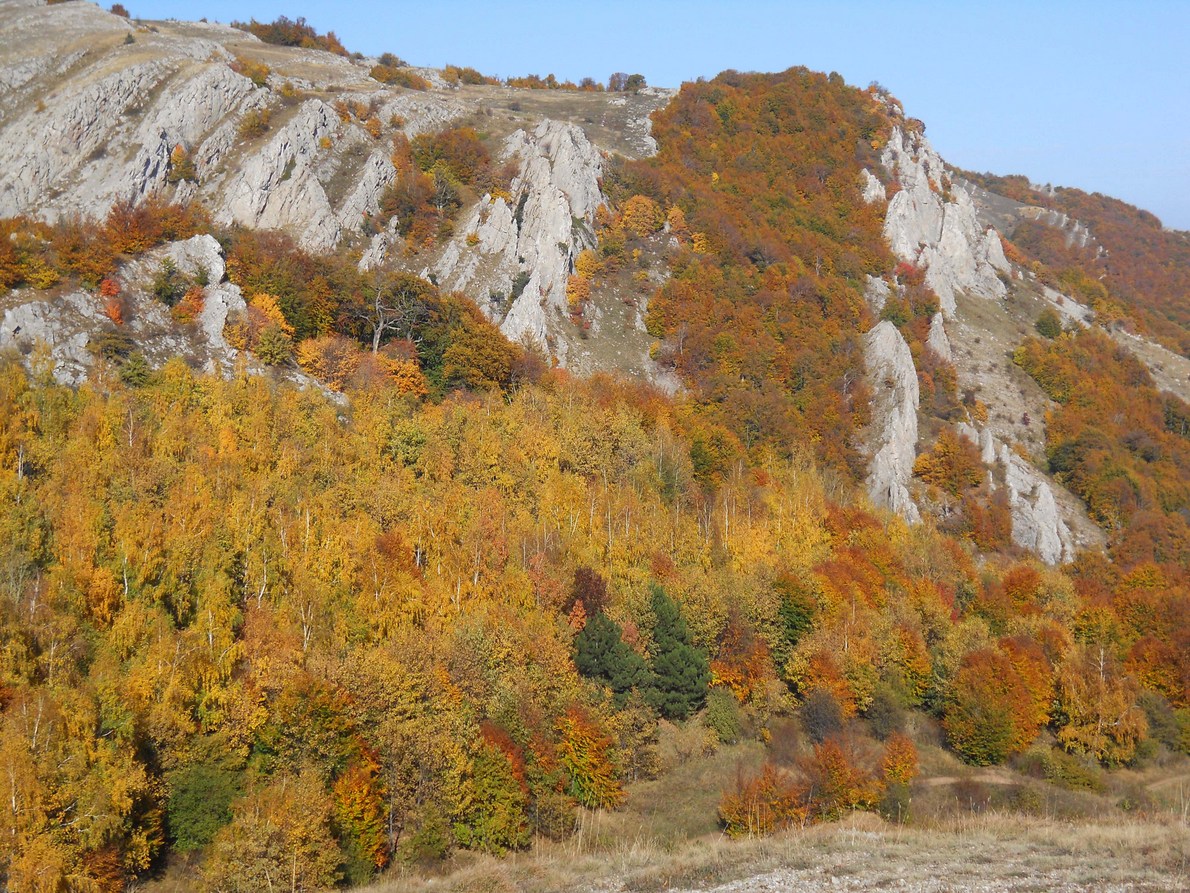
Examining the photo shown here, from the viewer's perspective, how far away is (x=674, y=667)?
52.3 m

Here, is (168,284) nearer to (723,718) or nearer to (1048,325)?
(723,718)

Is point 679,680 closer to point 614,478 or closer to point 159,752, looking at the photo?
point 614,478

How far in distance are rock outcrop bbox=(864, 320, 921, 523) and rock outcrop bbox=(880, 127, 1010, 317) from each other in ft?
94.9

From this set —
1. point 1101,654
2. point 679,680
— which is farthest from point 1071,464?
point 679,680

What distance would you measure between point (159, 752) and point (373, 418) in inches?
1115

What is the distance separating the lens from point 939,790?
49219 millimetres

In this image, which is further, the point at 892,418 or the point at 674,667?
the point at 892,418

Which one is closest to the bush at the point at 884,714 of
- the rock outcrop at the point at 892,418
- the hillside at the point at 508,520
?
the hillside at the point at 508,520

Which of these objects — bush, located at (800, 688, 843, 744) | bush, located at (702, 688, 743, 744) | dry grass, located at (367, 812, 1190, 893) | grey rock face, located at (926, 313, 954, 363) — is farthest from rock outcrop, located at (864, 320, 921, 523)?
dry grass, located at (367, 812, 1190, 893)

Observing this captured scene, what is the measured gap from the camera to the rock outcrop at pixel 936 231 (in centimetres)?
12525

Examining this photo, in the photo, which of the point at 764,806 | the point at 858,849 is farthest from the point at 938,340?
the point at 858,849

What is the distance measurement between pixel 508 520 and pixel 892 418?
48.5 m

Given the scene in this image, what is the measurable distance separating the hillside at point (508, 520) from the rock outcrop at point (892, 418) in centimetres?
66

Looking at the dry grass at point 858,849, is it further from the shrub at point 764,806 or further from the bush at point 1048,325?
the bush at point 1048,325
